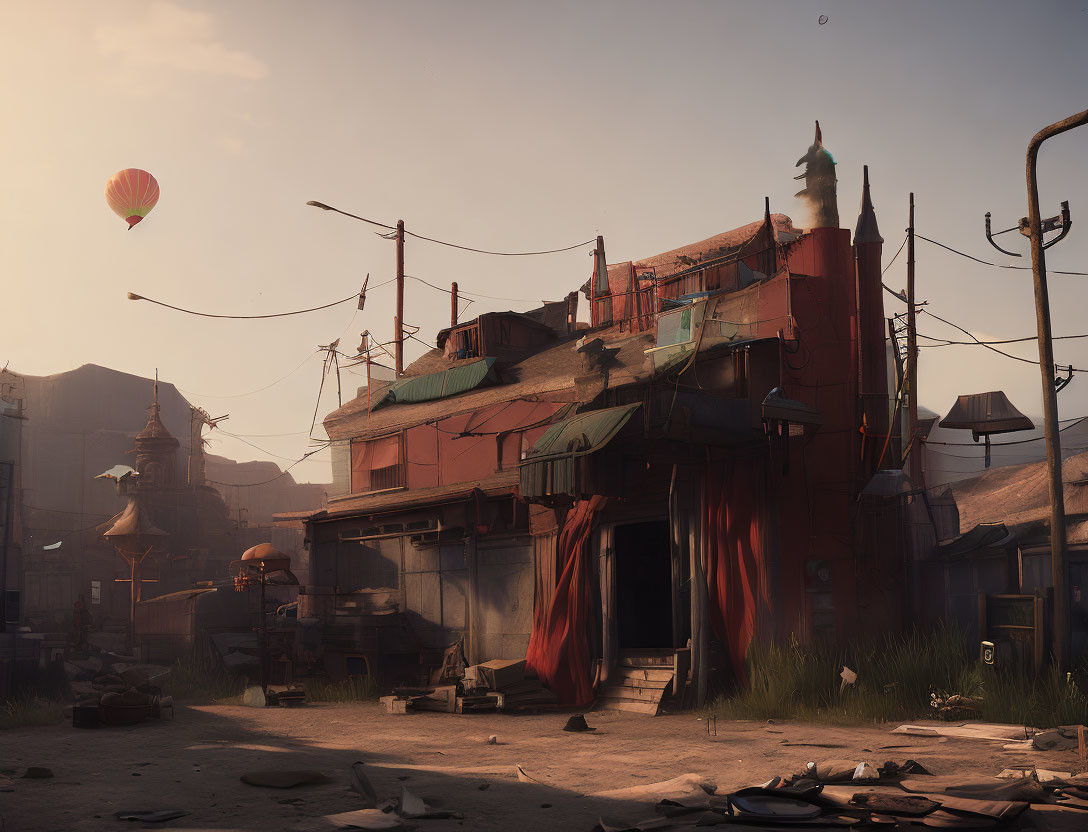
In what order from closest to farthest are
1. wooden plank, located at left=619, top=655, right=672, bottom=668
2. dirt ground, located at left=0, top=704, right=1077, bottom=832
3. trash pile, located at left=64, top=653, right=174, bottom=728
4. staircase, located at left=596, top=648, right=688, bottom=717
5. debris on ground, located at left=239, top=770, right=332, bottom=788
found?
dirt ground, located at left=0, top=704, right=1077, bottom=832 → debris on ground, located at left=239, top=770, right=332, bottom=788 → trash pile, located at left=64, top=653, right=174, bottom=728 → staircase, located at left=596, top=648, right=688, bottom=717 → wooden plank, located at left=619, top=655, right=672, bottom=668

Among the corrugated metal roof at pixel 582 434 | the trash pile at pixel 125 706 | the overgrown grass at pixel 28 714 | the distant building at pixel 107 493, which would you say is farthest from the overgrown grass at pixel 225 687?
the distant building at pixel 107 493

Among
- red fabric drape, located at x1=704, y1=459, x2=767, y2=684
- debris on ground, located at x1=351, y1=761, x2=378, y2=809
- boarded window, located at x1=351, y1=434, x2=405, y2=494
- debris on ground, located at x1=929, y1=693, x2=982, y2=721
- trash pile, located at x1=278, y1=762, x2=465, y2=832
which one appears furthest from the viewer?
boarded window, located at x1=351, y1=434, x2=405, y2=494

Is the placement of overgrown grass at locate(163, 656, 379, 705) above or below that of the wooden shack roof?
below

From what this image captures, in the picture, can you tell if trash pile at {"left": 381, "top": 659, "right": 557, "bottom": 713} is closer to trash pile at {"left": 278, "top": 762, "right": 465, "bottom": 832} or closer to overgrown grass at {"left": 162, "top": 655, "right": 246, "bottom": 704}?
overgrown grass at {"left": 162, "top": 655, "right": 246, "bottom": 704}

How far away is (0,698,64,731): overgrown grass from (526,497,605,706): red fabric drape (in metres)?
9.29

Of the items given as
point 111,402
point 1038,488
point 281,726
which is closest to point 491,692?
point 281,726

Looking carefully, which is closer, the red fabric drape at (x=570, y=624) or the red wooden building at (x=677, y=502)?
the red wooden building at (x=677, y=502)

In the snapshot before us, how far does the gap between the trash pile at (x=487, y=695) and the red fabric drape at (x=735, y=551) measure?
3.92 m

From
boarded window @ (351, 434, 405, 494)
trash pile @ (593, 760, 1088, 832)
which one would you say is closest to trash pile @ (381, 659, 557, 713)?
boarded window @ (351, 434, 405, 494)

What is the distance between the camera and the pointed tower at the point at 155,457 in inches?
2076

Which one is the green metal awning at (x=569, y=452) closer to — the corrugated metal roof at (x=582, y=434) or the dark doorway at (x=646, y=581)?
the corrugated metal roof at (x=582, y=434)

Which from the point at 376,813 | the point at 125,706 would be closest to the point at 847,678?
the point at 376,813

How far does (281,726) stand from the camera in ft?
57.1

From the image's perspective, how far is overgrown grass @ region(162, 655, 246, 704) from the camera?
77.4 feet
